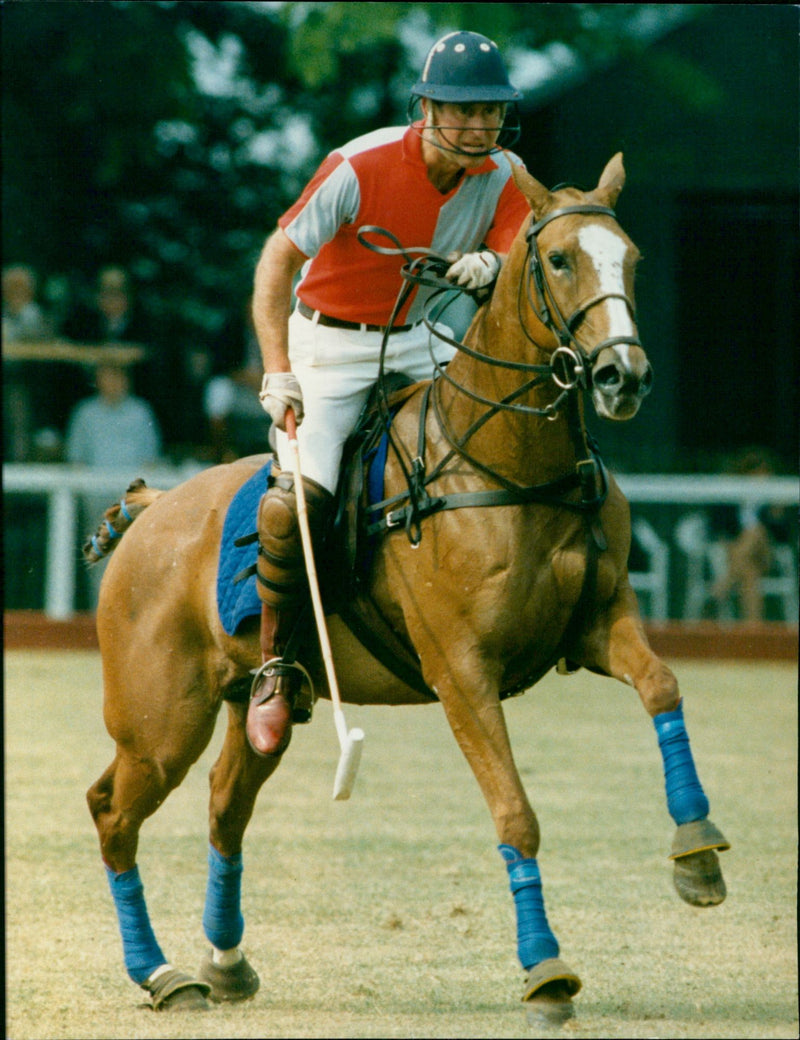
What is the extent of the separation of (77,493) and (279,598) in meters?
8.21

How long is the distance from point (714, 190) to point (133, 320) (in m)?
5.68

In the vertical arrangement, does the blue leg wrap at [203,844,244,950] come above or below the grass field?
above

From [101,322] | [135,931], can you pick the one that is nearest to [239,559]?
[135,931]

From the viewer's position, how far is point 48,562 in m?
12.8

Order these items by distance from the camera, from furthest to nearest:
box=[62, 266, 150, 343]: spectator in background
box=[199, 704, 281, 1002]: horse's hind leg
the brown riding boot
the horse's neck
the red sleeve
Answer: box=[62, 266, 150, 343]: spectator in background
box=[199, 704, 281, 1002]: horse's hind leg
the red sleeve
the brown riding boot
the horse's neck

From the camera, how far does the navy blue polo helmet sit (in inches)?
180

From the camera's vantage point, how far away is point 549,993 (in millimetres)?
3916

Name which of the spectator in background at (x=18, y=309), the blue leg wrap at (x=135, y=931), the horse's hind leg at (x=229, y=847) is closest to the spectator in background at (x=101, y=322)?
the spectator in background at (x=18, y=309)

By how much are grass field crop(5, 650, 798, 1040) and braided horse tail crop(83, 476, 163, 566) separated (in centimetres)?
135

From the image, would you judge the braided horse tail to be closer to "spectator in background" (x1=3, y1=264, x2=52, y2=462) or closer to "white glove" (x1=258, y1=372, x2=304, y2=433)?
"white glove" (x1=258, y1=372, x2=304, y2=433)

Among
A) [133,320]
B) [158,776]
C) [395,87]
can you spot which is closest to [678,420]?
[395,87]

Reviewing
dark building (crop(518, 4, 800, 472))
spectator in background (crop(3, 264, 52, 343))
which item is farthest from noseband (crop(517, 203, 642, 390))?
dark building (crop(518, 4, 800, 472))

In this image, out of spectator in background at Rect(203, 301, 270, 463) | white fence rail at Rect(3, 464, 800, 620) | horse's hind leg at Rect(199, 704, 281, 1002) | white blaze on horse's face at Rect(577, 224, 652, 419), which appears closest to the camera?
white blaze on horse's face at Rect(577, 224, 652, 419)

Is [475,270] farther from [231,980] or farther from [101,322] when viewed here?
[101,322]
